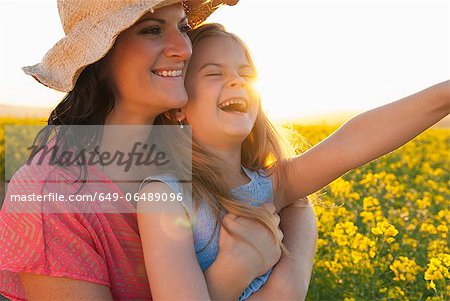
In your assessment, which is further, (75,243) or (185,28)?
(185,28)

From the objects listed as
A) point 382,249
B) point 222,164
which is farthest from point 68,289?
point 382,249

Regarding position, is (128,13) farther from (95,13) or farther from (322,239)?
(322,239)

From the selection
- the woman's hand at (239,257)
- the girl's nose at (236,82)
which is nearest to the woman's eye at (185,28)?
the girl's nose at (236,82)

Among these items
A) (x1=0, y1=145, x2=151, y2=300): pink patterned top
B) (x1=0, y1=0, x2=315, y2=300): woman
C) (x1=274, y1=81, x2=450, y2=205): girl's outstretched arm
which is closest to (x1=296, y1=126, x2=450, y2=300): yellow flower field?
(x1=274, y1=81, x2=450, y2=205): girl's outstretched arm

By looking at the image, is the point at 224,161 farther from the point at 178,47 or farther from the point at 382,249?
the point at 382,249

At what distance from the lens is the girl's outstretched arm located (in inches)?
91.4

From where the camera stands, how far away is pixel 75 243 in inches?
90.6

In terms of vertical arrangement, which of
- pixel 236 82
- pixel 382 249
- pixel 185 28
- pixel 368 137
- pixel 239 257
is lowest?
pixel 382 249

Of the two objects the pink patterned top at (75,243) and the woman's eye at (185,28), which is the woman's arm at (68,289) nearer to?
the pink patterned top at (75,243)

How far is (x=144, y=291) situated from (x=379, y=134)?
845mm

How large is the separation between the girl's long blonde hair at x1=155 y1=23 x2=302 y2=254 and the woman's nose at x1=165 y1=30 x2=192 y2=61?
15 cm

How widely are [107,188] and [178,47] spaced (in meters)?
0.47

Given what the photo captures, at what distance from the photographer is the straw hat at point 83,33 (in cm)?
227

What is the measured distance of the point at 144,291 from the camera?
94.3 inches
